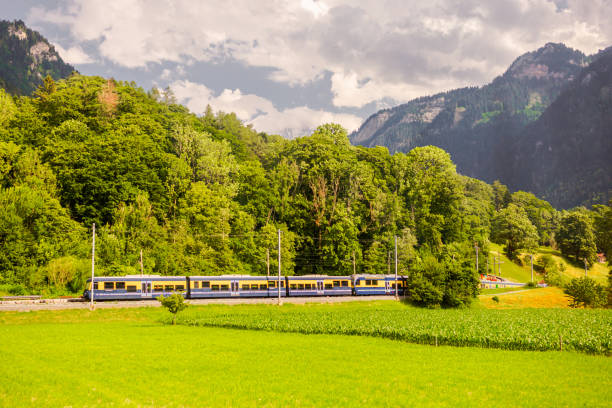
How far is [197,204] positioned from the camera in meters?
70.6

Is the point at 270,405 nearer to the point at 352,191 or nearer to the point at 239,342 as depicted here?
the point at 239,342

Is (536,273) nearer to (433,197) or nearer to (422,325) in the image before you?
(433,197)

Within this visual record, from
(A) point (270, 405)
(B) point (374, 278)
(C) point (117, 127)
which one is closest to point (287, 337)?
(A) point (270, 405)

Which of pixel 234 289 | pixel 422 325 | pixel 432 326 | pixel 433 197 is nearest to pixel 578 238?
pixel 433 197

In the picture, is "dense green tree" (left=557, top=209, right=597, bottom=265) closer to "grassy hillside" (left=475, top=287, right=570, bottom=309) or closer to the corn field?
"grassy hillside" (left=475, top=287, right=570, bottom=309)

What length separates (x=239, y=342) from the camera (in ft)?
105

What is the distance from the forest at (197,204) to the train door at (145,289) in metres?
10.1

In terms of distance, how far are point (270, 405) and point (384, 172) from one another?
267 ft

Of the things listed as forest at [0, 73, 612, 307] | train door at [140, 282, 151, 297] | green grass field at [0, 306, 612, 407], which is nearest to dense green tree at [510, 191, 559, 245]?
forest at [0, 73, 612, 307]

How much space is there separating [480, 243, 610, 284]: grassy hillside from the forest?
77.7 ft

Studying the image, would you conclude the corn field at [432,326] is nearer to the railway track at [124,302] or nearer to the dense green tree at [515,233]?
the railway track at [124,302]

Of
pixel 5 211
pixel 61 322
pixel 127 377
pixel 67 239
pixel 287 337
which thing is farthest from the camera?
pixel 67 239

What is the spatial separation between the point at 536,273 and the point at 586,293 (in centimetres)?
5903

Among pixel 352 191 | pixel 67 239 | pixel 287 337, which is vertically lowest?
pixel 287 337
